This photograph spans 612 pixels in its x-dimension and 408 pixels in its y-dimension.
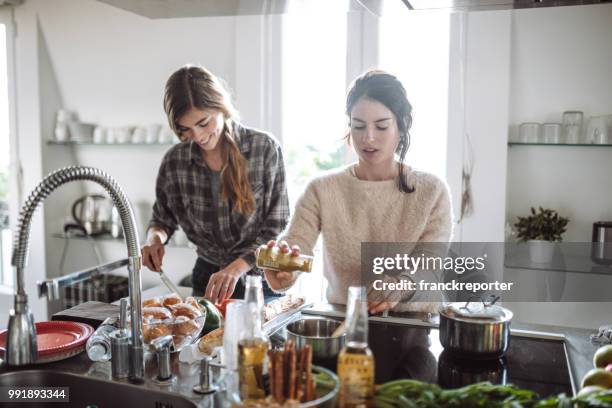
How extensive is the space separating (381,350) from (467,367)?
20 centimetres

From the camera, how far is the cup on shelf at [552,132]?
2691 mm

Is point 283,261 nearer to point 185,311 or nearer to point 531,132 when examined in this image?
point 185,311

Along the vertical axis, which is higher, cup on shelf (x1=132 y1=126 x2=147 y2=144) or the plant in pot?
cup on shelf (x1=132 y1=126 x2=147 y2=144)

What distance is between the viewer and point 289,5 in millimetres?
1651

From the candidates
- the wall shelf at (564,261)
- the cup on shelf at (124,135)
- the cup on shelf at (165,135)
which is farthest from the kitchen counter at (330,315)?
the cup on shelf at (124,135)

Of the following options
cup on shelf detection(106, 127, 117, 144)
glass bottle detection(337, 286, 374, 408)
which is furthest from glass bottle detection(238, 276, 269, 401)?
cup on shelf detection(106, 127, 117, 144)

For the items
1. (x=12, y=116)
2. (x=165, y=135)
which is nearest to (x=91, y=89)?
(x=12, y=116)

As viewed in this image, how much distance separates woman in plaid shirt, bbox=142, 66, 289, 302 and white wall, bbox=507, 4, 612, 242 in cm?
133

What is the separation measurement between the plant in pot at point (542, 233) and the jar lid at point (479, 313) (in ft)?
5.05

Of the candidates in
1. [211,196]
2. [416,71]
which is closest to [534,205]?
[416,71]

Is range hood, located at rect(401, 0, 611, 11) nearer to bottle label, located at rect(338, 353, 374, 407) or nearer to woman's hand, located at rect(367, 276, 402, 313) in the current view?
woman's hand, located at rect(367, 276, 402, 313)

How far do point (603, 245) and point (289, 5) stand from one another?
5.96 feet

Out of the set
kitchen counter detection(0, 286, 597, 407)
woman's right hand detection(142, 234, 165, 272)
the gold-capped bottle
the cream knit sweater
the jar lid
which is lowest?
kitchen counter detection(0, 286, 597, 407)

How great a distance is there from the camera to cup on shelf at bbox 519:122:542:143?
2.73 m
